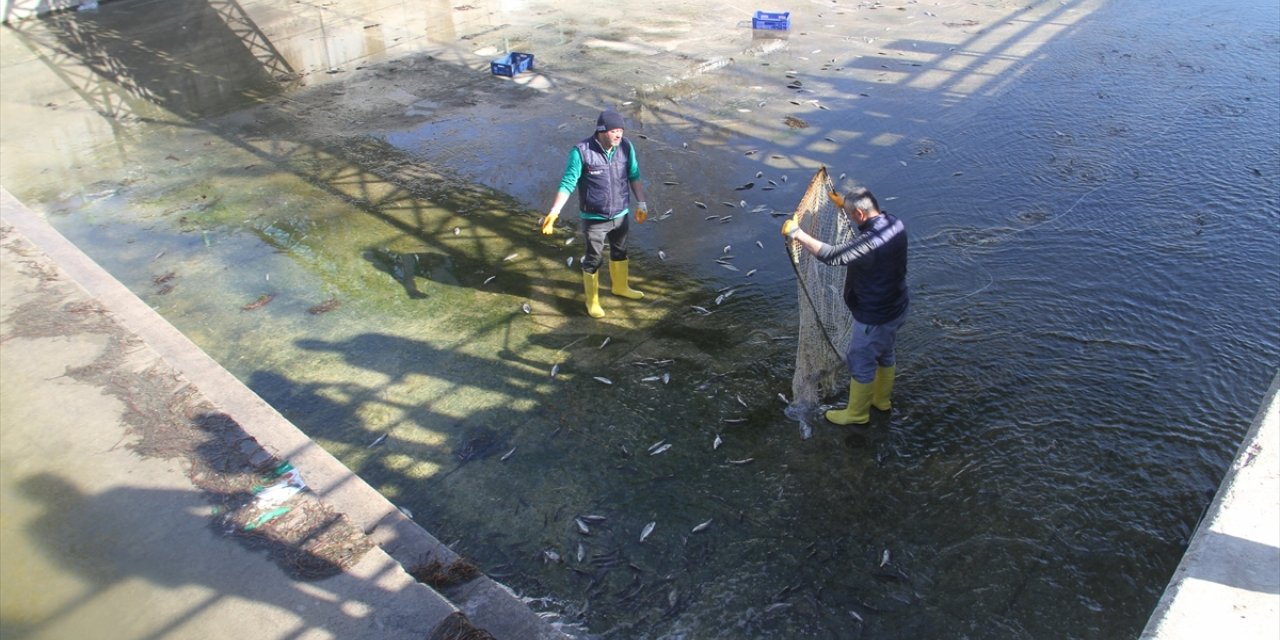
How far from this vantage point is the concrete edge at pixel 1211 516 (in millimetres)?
4281

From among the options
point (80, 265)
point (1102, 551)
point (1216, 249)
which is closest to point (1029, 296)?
point (1216, 249)

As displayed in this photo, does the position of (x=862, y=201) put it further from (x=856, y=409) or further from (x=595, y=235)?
(x=595, y=235)

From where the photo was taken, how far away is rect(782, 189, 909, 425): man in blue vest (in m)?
6.02

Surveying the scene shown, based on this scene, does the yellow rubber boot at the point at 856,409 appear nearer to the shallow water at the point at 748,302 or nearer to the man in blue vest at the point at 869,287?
the man in blue vest at the point at 869,287

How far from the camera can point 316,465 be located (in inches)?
235

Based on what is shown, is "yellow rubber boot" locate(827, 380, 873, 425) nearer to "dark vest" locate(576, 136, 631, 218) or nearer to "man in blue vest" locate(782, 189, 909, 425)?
"man in blue vest" locate(782, 189, 909, 425)

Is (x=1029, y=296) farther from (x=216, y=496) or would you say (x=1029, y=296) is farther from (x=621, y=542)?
(x=216, y=496)

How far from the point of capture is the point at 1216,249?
8695 millimetres

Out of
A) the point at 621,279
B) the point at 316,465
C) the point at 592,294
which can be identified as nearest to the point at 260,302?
the point at 316,465

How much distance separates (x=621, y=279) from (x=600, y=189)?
3.61 ft

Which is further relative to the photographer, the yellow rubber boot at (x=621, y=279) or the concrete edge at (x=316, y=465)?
the yellow rubber boot at (x=621, y=279)

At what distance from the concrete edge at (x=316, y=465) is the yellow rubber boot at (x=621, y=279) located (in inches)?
132

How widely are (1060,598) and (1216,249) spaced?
5553 mm

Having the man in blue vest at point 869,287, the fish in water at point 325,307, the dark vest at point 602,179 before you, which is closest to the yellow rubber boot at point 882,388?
the man in blue vest at point 869,287
